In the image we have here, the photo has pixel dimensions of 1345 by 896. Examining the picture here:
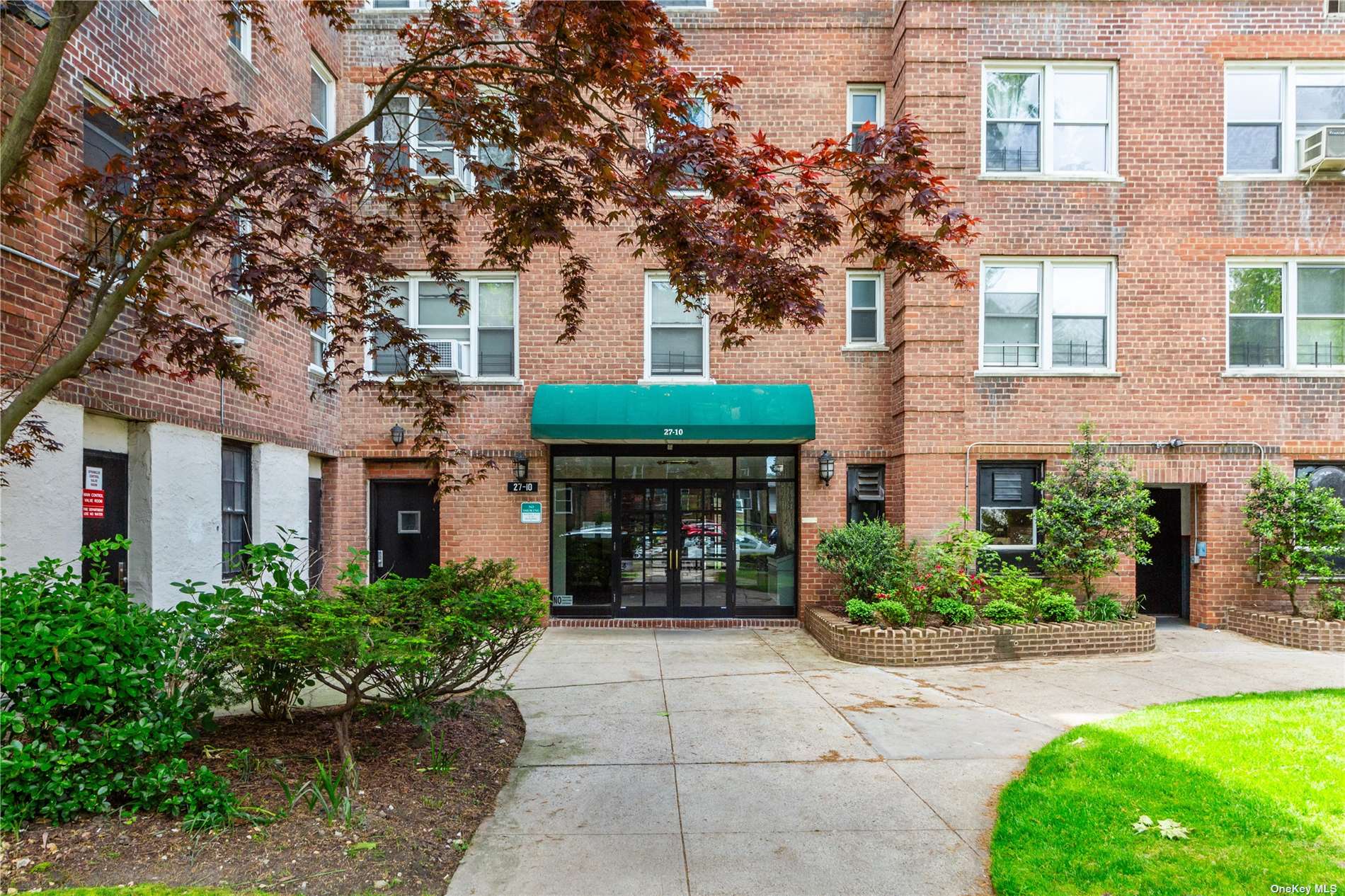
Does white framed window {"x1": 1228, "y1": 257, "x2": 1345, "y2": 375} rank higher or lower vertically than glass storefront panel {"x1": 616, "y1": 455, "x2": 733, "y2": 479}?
higher

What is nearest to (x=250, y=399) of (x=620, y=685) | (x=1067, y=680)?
(x=620, y=685)

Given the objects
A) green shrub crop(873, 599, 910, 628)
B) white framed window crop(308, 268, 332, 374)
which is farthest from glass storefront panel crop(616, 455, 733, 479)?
white framed window crop(308, 268, 332, 374)

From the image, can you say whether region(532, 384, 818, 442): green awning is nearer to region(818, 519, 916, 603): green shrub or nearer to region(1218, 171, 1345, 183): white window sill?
region(818, 519, 916, 603): green shrub

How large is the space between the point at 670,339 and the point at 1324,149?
992 centimetres

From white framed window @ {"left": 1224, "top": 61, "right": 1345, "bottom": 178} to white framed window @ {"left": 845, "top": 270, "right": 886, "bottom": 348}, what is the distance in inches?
218

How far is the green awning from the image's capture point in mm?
11148

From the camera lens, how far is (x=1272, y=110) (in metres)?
11.8

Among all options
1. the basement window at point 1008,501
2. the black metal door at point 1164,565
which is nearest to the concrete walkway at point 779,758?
the black metal door at point 1164,565

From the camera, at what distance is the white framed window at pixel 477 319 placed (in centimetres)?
1223

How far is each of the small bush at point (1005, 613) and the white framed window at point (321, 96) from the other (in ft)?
38.3

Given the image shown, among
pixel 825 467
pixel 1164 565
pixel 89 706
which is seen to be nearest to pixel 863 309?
pixel 825 467

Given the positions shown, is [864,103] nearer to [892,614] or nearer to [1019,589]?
[1019,589]

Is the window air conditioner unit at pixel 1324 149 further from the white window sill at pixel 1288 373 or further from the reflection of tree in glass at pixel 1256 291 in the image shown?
the white window sill at pixel 1288 373

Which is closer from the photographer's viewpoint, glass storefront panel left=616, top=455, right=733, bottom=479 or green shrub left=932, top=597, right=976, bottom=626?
green shrub left=932, top=597, right=976, bottom=626
